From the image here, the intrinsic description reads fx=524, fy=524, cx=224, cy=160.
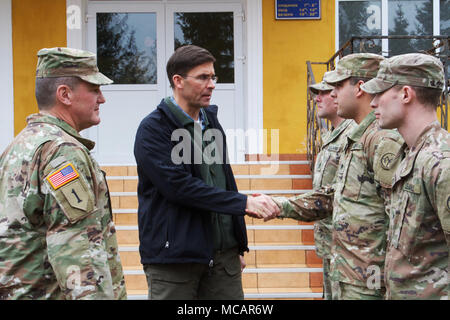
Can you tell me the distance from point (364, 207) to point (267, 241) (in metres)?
3.21

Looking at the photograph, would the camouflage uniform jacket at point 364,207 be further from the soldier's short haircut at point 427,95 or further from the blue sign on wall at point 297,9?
the blue sign on wall at point 297,9

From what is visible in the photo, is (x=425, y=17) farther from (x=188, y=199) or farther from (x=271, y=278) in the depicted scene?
(x=188, y=199)

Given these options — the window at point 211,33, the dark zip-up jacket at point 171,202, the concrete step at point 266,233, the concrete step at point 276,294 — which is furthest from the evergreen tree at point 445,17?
the dark zip-up jacket at point 171,202

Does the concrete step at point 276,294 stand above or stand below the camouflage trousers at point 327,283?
below

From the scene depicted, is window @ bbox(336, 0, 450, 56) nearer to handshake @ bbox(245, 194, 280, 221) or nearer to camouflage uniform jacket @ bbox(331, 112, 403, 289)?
handshake @ bbox(245, 194, 280, 221)

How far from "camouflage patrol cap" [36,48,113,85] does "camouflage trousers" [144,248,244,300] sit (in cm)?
113

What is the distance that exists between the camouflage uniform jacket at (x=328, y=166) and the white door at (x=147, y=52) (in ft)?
12.7

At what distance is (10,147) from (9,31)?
6590 mm

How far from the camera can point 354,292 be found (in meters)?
2.87

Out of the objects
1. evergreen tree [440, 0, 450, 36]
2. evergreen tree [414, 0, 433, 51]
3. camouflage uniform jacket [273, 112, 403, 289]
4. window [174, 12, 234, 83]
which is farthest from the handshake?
evergreen tree [440, 0, 450, 36]

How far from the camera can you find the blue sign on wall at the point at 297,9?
7.95m

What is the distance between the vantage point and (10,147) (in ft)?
7.02

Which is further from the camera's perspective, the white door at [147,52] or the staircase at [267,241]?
the white door at [147,52]

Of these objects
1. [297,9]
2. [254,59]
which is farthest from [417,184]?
[297,9]
